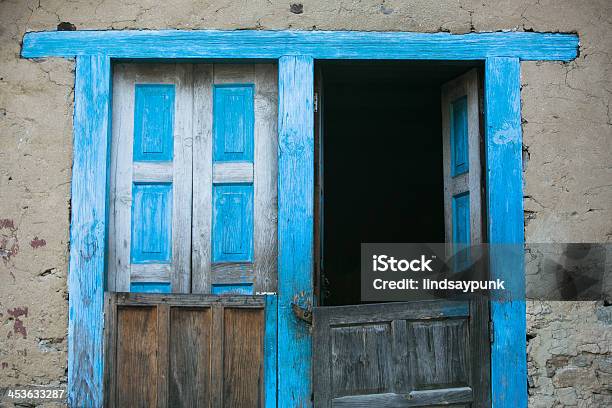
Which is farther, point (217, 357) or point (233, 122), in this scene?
point (233, 122)

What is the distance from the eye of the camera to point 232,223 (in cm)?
458

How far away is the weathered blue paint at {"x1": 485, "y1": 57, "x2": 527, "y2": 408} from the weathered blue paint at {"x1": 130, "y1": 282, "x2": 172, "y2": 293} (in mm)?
1980

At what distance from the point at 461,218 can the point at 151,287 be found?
2.04 m

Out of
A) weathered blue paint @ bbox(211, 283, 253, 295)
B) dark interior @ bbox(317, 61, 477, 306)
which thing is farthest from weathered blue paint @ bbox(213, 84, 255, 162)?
dark interior @ bbox(317, 61, 477, 306)

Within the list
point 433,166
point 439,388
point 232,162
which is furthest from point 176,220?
point 433,166

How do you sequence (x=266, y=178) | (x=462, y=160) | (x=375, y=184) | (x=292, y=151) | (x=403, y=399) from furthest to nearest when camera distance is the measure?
(x=375, y=184), (x=462, y=160), (x=266, y=178), (x=292, y=151), (x=403, y=399)

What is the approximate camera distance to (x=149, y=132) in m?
4.65

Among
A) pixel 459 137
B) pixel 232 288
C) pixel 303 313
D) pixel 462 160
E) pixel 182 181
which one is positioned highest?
pixel 459 137

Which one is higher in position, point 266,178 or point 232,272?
point 266,178

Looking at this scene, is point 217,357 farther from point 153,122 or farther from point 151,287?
point 153,122

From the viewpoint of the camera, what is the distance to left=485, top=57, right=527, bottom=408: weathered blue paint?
443cm

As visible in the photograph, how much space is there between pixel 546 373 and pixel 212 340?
200 centimetres

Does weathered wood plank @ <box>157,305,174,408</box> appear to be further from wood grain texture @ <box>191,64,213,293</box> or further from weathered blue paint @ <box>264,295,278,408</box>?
weathered blue paint @ <box>264,295,278,408</box>

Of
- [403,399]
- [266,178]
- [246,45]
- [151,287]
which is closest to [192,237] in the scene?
[151,287]
